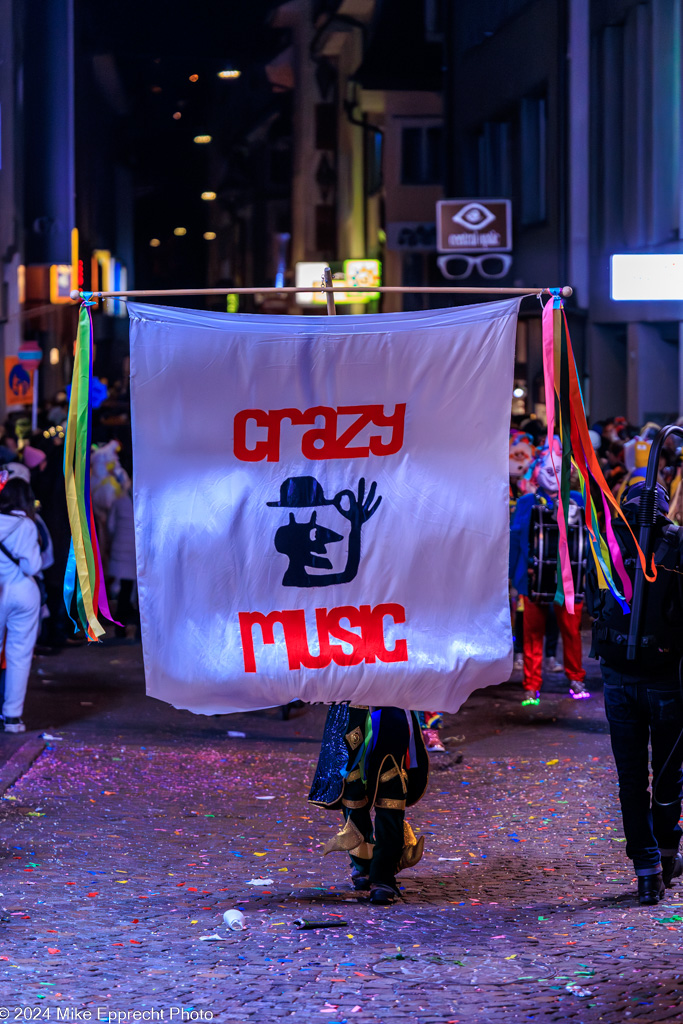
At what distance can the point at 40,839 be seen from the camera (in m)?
7.88

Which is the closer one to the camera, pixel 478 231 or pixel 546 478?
pixel 546 478

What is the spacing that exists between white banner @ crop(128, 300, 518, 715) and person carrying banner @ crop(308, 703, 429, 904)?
2.07 feet

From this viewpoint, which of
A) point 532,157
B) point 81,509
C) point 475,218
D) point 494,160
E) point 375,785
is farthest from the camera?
point 494,160

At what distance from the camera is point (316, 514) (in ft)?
19.9

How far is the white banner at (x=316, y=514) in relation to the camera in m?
6.02

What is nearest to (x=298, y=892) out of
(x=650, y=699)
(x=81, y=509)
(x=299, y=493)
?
(x=650, y=699)

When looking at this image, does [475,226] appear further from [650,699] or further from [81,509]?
[81,509]

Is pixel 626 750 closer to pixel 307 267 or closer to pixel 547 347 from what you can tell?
pixel 547 347

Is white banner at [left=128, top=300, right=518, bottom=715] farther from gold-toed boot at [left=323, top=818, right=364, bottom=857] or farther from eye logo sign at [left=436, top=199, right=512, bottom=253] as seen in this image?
eye logo sign at [left=436, top=199, right=512, bottom=253]

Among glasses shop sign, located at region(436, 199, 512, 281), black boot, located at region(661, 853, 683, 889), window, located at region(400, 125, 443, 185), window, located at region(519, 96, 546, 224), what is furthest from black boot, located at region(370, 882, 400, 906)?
window, located at region(400, 125, 443, 185)

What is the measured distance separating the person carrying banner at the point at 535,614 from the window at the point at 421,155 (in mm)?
25911

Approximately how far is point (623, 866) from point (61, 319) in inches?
1421

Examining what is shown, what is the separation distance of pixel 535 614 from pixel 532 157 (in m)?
20.3

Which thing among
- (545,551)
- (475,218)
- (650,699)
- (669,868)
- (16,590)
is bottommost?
(669,868)
